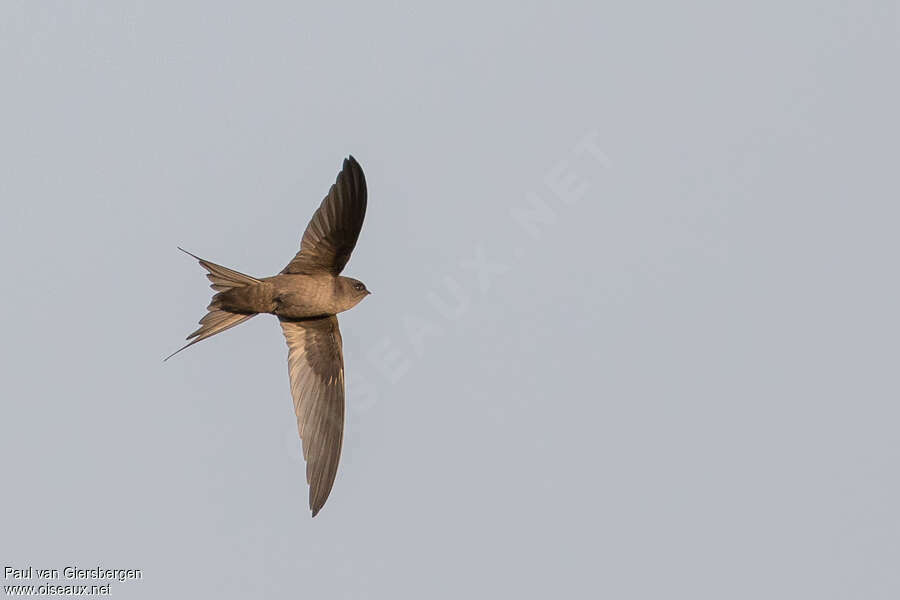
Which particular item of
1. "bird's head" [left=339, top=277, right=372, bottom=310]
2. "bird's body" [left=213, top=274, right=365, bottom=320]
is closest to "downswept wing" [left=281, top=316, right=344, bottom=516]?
"bird's body" [left=213, top=274, right=365, bottom=320]

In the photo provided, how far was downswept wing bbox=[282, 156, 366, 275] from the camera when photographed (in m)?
10.1

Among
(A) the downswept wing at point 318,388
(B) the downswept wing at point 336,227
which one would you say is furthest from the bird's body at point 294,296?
(A) the downswept wing at point 318,388

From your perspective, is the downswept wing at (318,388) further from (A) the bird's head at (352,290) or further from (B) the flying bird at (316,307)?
(A) the bird's head at (352,290)

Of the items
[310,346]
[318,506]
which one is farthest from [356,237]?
[318,506]

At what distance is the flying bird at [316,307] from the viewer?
10.1 metres

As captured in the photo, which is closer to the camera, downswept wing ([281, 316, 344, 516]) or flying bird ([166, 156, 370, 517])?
flying bird ([166, 156, 370, 517])

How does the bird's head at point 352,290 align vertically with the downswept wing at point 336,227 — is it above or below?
below

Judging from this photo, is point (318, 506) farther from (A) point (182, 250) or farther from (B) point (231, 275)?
(A) point (182, 250)

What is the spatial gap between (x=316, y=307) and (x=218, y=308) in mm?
830

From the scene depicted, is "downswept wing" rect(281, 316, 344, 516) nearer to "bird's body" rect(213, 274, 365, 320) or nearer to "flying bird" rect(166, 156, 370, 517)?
"flying bird" rect(166, 156, 370, 517)

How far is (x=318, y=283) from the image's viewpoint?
10500 millimetres

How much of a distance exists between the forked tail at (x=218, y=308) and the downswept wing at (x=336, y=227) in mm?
531

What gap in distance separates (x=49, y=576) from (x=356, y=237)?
4522 mm

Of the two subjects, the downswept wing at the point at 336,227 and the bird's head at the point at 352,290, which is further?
the bird's head at the point at 352,290
